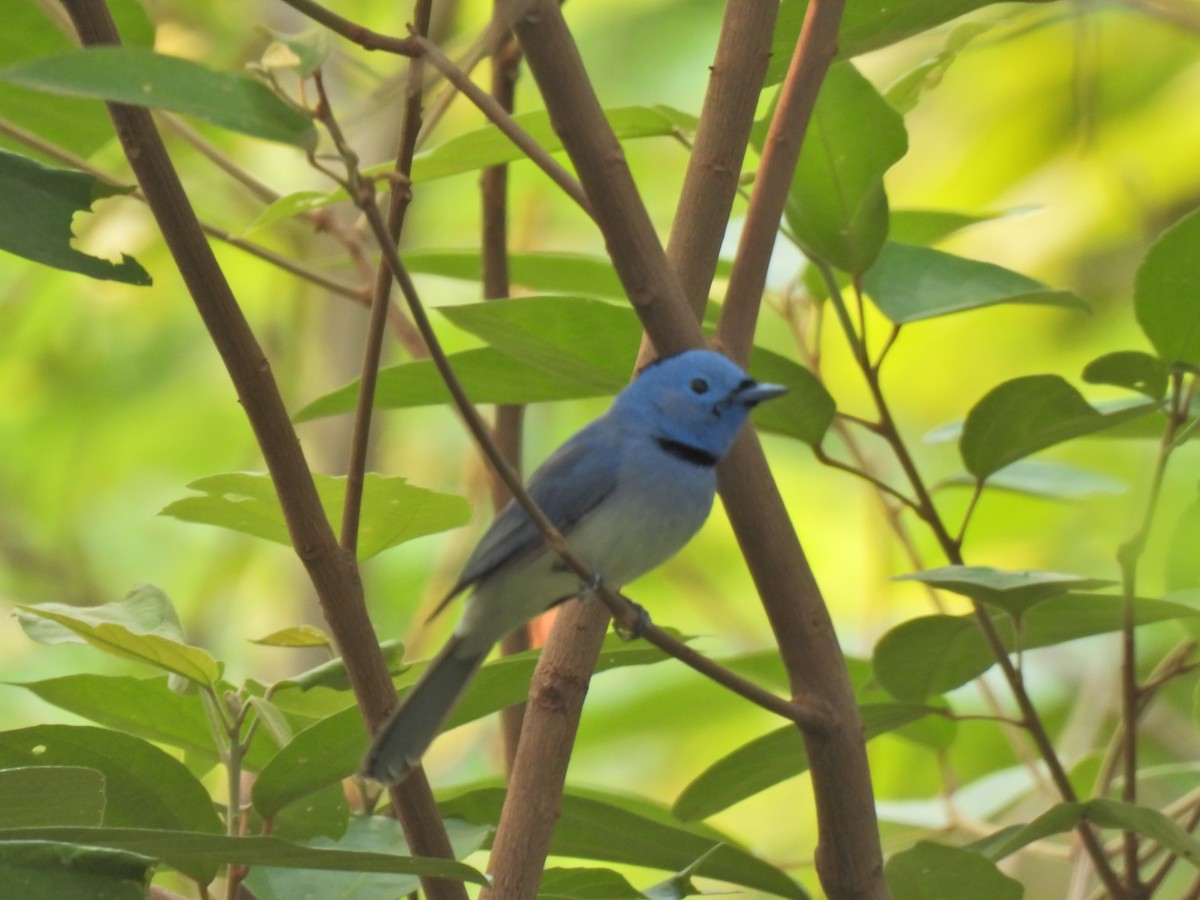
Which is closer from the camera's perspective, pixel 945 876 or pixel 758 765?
pixel 945 876

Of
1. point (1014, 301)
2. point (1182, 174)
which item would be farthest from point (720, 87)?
point (1182, 174)

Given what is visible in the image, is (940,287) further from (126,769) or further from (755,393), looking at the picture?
(126,769)

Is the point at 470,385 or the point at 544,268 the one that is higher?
the point at 544,268

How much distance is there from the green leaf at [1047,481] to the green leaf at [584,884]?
3.07ft

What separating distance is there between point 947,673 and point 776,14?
3.02ft

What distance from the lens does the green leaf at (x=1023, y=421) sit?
1957mm

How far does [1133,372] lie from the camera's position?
198 cm

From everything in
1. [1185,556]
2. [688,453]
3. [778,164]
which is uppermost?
[688,453]

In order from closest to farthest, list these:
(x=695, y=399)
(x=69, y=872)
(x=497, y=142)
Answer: (x=69, y=872) → (x=497, y=142) → (x=695, y=399)

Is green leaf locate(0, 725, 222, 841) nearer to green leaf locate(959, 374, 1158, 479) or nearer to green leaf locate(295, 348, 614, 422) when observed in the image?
green leaf locate(295, 348, 614, 422)

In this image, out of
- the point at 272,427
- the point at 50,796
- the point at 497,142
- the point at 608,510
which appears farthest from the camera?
the point at 608,510

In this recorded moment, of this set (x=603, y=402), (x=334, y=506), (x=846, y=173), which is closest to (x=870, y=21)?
(x=846, y=173)

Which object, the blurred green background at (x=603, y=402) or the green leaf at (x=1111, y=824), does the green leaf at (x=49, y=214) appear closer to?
the green leaf at (x=1111, y=824)

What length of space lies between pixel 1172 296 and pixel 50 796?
60.9 inches
